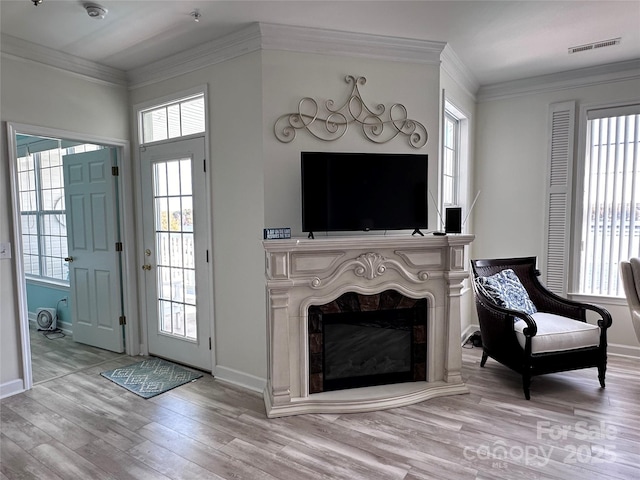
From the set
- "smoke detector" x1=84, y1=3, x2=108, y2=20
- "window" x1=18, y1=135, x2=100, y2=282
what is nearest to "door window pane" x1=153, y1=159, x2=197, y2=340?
"smoke detector" x1=84, y1=3, x2=108, y2=20

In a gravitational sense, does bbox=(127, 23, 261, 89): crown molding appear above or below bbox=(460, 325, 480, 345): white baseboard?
above

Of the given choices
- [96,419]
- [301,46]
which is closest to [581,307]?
[301,46]

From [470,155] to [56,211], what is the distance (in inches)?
195

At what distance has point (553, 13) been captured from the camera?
2.65 metres

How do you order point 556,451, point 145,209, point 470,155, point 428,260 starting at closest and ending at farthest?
point 556,451
point 428,260
point 145,209
point 470,155

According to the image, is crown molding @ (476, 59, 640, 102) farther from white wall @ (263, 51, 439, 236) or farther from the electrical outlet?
the electrical outlet

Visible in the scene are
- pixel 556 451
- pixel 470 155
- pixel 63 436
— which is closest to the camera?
pixel 556 451

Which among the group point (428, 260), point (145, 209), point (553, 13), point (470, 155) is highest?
point (553, 13)

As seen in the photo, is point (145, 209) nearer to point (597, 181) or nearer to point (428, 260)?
point (428, 260)

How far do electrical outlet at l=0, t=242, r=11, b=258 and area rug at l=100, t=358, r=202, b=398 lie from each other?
125cm

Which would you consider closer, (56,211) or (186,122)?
(186,122)

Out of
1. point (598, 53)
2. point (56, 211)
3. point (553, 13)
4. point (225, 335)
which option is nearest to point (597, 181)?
point (598, 53)

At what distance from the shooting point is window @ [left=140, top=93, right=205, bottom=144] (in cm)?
325

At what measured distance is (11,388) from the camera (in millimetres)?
3004
